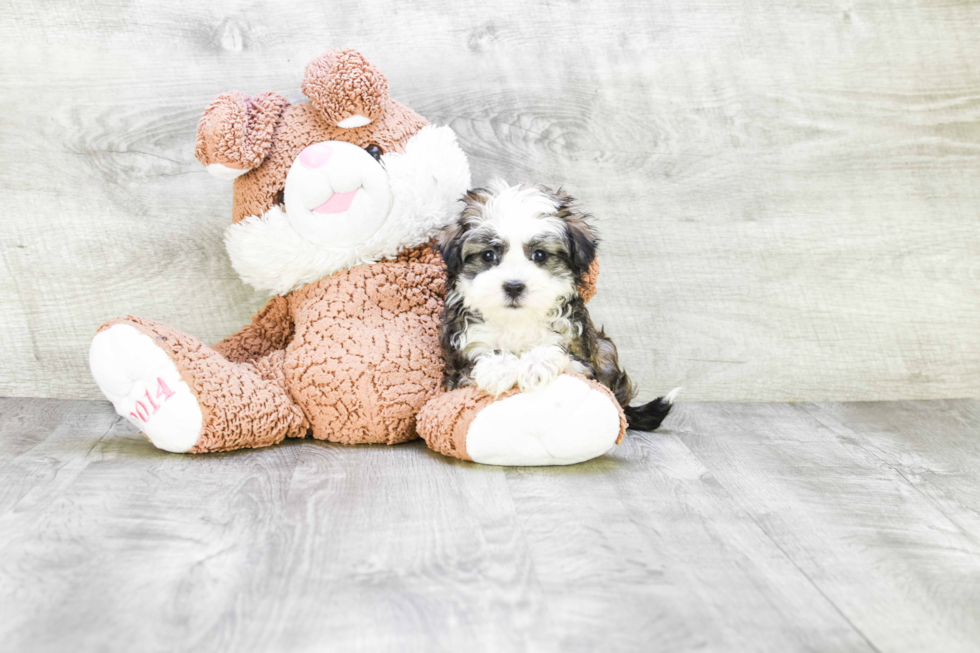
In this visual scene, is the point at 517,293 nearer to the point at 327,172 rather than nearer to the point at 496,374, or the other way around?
the point at 496,374

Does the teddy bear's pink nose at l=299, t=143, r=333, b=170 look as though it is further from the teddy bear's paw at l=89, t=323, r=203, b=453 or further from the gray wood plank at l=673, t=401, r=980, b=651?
the gray wood plank at l=673, t=401, r=980, b=651

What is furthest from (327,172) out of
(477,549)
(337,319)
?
(477,549)

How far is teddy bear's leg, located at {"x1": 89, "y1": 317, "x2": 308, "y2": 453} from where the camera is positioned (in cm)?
162

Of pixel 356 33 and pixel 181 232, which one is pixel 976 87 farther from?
pixel 181 232

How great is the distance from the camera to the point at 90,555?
1228 millimetres

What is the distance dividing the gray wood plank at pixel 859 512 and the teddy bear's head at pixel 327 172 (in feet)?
2.85

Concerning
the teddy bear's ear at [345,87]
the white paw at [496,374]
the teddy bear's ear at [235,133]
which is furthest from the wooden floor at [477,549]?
the teddy bear's ear at [345,87]

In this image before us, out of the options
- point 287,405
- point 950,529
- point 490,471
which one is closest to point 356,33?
point 287,405

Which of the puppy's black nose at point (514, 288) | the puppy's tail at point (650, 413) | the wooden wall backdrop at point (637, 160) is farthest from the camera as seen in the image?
the wooden wall backdrop at point (637, 160)

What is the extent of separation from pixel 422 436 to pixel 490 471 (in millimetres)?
189

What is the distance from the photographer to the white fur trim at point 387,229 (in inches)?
72.6

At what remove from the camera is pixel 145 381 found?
1625mm

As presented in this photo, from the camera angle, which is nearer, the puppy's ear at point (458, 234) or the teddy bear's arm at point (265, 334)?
the puppy's ear at point (458, 234)

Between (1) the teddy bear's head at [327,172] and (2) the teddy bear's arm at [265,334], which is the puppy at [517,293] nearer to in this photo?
(1) the teddy bear's head at [327,172]
